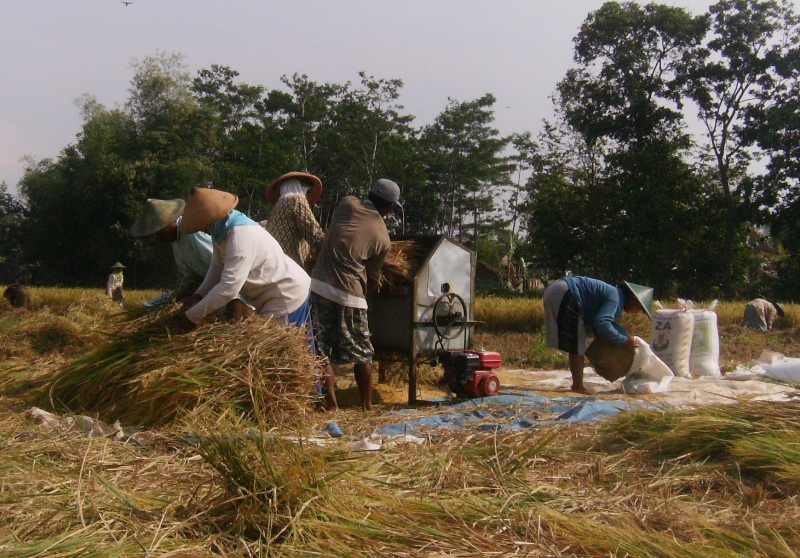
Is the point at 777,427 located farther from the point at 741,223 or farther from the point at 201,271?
the point at 741,223

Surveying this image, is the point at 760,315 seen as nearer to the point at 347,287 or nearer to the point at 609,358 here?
the point at 609,358

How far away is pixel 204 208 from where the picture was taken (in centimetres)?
440

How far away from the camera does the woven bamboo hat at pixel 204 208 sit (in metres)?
4.40

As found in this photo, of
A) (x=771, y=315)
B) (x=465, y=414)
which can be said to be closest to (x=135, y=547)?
(x=465, y=414)

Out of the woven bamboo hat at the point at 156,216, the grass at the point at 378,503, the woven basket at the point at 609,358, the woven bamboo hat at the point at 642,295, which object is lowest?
the grass at the point at 378,503

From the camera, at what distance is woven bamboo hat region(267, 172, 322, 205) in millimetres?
5773

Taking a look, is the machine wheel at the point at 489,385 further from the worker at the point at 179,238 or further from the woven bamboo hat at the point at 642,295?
the worker at the point at 179,238

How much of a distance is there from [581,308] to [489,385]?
113cm

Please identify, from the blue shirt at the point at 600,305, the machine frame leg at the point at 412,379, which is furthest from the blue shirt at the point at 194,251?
the blue shirt at the point at 600,305

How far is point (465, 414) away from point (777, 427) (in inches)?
78.6

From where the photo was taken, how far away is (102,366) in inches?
176

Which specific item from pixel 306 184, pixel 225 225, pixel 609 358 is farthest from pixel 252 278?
pixel 609 358

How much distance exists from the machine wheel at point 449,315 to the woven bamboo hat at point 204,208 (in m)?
2.27

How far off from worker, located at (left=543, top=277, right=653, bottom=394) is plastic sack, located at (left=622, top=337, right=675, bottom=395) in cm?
9
